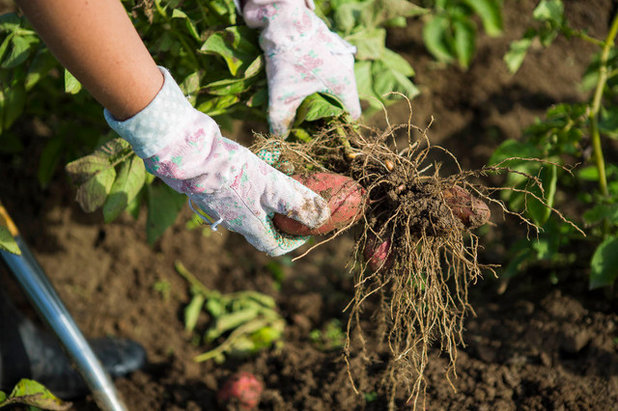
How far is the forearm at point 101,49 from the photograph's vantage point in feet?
2.82

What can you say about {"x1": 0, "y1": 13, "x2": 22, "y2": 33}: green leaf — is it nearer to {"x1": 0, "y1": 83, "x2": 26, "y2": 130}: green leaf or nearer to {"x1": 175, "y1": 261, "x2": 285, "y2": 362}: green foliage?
{"x1": 0, "y1": 83, "x2": 26, "y2": 130}: green leaf

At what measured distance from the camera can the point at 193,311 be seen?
85.2 inches

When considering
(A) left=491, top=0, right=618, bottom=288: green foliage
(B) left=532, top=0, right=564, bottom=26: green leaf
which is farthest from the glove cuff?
(B) left=532, top=0, right=564, bottom=26: green leaf

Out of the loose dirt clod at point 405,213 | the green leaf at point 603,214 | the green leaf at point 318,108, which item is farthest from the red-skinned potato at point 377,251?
the green leaf at point 603,214

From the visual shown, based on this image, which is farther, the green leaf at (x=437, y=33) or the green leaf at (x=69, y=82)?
the green leaf at (x=437, y=33)

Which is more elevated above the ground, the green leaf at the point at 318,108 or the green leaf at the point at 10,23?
the green leaf at the point at 10,23

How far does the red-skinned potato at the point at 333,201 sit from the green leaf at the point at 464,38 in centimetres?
147

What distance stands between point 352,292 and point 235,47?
129cm

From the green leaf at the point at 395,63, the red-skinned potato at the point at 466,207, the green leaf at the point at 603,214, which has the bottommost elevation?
the green leaf at the point at 603,214

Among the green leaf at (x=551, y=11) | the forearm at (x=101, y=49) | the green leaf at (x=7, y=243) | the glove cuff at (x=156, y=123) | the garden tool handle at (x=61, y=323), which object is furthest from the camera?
the green leaf at (x=551, y=11)

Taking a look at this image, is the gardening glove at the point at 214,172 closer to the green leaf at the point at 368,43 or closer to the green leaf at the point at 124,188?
the green leaf at the point at 124,188

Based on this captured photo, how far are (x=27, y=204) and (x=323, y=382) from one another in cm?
169

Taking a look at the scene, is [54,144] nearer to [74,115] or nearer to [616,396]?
[74,115]

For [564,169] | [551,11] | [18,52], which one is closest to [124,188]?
[18,52]
